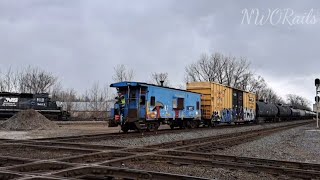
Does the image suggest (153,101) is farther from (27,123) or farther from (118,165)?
(118,165)

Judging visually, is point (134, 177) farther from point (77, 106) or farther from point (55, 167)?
point (77, 106)

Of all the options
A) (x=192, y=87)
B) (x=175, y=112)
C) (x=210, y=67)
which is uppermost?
(x=210, y=67)

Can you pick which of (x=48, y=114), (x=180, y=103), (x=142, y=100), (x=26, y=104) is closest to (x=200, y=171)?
(x=142, y=100)

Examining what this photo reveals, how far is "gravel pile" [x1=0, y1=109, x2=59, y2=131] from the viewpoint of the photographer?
27500mm

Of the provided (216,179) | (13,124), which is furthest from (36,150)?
(13,124)

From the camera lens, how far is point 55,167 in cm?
800

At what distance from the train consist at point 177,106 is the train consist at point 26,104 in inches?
807

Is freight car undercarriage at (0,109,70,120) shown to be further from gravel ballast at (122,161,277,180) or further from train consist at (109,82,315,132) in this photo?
gravel ballast at (122,161,277,180)

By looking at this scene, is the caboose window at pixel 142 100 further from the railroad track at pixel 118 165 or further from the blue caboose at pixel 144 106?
the railroad track at pixel 118 165

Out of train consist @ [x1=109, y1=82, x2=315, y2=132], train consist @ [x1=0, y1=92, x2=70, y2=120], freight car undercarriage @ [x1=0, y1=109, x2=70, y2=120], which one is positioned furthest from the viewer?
train consist @ [x1=0, y1=92, x2=70, y2=120]

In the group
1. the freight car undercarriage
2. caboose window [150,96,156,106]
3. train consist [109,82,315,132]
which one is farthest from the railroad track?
the freight car undercarriage

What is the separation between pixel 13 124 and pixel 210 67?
6311 centimetres

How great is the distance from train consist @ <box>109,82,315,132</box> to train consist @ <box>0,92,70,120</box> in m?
20.5

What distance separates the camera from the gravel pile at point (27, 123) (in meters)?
27.5
